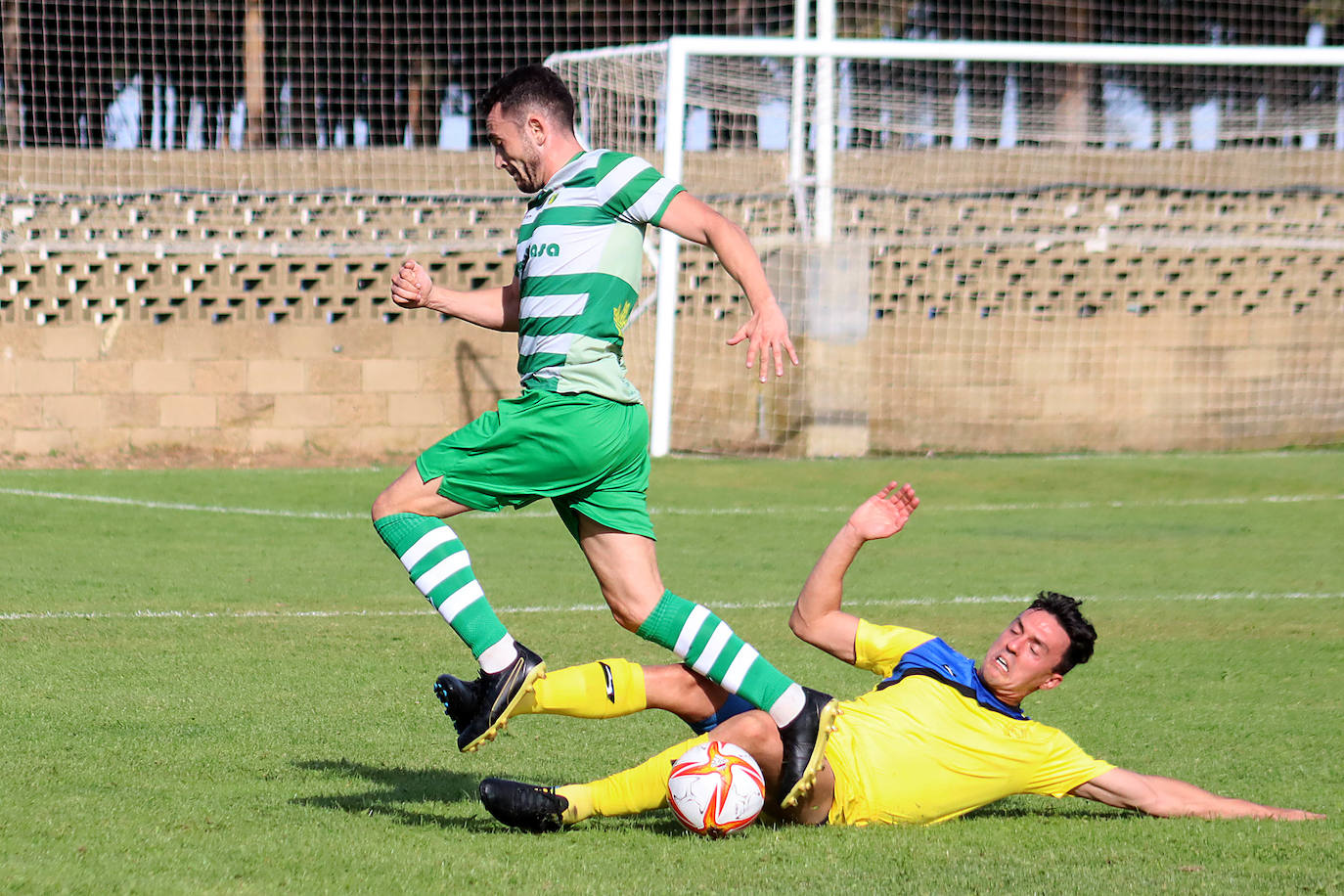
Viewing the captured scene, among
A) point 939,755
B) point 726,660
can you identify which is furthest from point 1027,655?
point 726,660

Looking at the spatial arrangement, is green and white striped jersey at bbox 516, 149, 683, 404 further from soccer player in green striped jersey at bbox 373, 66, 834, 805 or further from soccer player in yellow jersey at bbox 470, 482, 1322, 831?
soccer player in yellow jersey at bbox 470, 482, 1322, 831

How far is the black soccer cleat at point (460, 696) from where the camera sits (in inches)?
149

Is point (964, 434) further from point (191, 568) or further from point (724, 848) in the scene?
point (724, 848)

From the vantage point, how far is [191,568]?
9.03 m

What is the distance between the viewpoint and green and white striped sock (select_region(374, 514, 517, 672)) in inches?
155

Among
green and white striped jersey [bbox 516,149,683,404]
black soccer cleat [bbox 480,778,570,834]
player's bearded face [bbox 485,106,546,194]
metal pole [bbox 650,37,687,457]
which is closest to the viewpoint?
black soccer cleat [bbox 480,778,570,834]

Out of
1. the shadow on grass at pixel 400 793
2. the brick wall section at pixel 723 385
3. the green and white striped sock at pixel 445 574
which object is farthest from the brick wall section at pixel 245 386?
the green and white striped sock at pixel 445 574

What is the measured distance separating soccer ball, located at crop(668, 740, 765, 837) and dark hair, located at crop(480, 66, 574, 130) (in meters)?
1.78

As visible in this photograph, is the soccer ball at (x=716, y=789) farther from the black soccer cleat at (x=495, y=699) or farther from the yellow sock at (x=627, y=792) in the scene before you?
the black soccer cleat at (x=495, y=699)

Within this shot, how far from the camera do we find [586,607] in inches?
320

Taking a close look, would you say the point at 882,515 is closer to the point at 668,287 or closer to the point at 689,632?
the point at 689,632

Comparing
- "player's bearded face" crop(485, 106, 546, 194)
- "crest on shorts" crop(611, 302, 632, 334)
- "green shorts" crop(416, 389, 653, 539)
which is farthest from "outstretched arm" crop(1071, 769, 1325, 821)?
"player's bearded face" crop(485, 106, 546, 194)

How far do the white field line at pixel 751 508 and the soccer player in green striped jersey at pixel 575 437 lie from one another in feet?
23.9

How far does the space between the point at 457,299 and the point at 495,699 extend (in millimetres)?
1365
